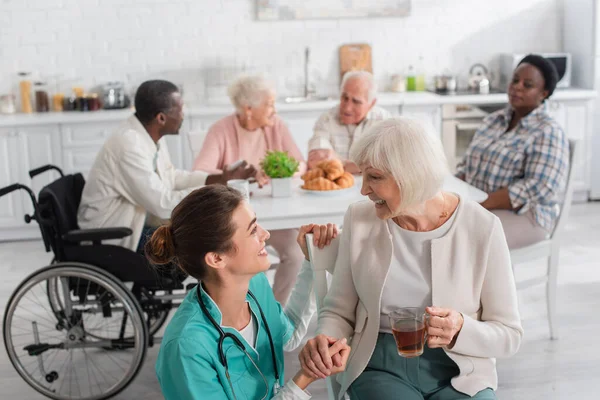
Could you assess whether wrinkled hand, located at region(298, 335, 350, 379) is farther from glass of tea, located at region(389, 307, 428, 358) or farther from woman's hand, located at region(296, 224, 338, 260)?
woman's hand, located at region(296, 224, 338, 260)

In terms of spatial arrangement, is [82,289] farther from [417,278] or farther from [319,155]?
[417,278]

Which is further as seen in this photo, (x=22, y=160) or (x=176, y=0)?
(x=176, y=0)

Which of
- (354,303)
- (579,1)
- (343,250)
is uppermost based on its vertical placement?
(579,1)

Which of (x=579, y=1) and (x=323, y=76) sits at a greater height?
(x=579, y=1)

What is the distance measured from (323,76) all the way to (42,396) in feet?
12.1

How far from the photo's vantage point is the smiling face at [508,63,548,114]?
3.75 m

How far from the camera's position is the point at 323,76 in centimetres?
643

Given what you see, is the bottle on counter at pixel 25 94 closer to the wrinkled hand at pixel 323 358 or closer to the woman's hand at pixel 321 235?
the woman's hand at pixel 321 235

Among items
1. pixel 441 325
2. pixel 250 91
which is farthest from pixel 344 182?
pixel 441 325

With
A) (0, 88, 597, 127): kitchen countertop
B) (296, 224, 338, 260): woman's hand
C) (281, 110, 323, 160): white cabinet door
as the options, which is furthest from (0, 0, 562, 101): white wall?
(296, 224, 338, 260): woman's hand

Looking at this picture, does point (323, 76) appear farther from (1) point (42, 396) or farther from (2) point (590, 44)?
(1) point (42, 396)

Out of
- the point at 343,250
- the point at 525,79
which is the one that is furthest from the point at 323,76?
the point at 343,250

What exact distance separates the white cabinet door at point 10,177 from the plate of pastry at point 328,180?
2.93 m

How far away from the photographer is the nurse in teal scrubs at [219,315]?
72.9 inches
